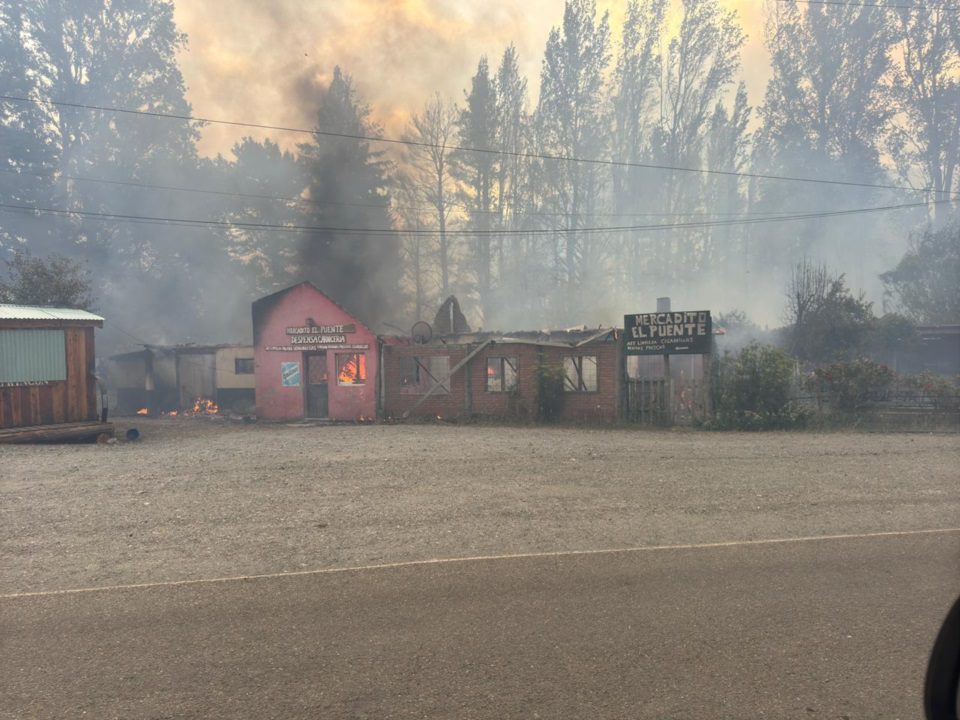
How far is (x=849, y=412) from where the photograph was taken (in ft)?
52.4

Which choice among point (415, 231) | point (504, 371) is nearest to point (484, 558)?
point (504, 371)

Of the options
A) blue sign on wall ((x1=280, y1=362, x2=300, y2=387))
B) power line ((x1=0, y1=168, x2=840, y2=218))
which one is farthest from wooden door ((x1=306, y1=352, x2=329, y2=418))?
power line ((x1=0, y1=168, x2=840, y2=218))

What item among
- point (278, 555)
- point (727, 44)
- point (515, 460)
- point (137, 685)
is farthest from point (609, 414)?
point (727, 44)

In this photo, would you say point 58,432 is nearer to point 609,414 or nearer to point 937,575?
point 609,414

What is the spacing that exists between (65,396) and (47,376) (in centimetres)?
68

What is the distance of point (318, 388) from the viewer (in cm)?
Answer: 2170

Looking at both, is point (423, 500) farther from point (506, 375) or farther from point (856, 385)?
point (856, 385)

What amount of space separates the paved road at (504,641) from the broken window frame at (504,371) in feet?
45.6

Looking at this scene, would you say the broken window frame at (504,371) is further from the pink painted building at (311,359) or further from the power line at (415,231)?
the power line at (415,231)

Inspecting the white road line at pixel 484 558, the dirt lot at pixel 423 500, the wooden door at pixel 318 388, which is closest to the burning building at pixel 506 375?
the wooden door at pixel 318 388

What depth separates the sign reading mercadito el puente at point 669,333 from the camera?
16578mm

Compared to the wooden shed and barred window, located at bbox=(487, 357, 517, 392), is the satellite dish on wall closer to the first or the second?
barred window, located at bbox=(487, 357, 517, 392)

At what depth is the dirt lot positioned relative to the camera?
18.9 ft

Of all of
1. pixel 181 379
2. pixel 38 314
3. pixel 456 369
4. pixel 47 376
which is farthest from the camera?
pixel 181 379
